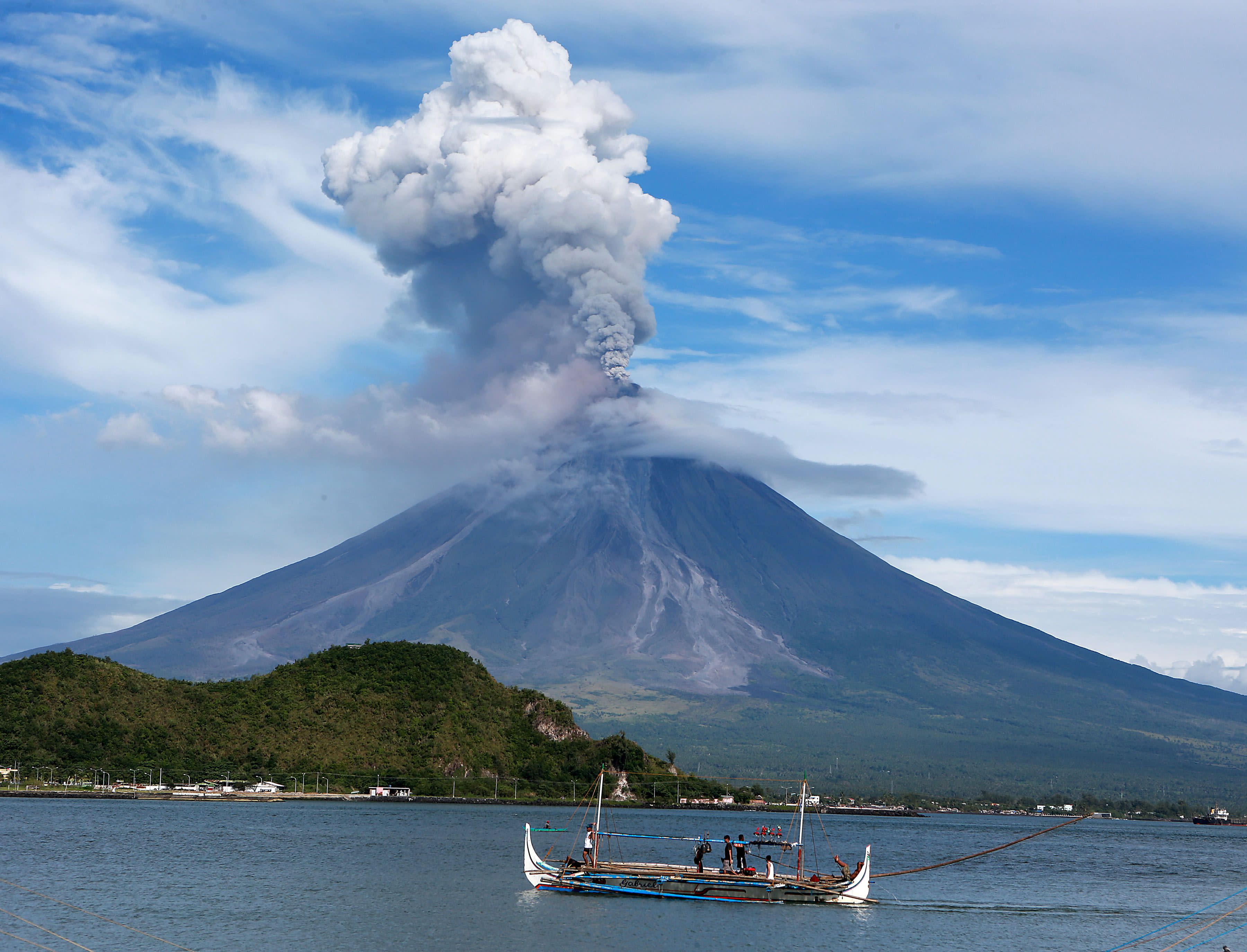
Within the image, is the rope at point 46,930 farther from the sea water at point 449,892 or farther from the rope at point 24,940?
the rope at point 24,940

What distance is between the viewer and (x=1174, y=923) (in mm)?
55094

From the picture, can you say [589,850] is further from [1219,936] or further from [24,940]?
[1219,936]

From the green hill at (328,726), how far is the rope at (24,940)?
2815 inches

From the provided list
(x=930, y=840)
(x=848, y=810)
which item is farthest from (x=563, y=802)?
(x=848, y=810)

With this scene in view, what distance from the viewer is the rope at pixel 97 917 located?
39.0 meters

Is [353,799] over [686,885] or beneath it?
beneath

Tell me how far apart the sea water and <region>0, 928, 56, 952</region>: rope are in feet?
0.74

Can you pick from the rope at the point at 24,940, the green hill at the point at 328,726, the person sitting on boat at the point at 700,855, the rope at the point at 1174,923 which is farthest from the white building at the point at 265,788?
the rope at the point at 1174,923

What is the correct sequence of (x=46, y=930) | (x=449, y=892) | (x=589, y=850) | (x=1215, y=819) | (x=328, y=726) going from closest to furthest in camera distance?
(x=46, y=930), (x=449, y=892), (x=589, y=850), (x=328, y=726), (x=1215, y=819)

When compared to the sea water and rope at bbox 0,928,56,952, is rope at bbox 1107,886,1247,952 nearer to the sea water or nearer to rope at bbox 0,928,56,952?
the sea water

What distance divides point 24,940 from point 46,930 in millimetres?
1920

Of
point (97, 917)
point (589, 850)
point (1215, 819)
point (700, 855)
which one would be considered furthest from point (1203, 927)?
point (1215, 819)

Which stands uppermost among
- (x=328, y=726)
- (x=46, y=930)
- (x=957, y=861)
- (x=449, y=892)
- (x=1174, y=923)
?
(x=328, y=726)

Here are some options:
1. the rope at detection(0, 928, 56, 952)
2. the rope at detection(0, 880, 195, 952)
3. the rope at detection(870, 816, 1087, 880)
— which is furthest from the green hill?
the rope at detection(0, 928, 56, 952)
